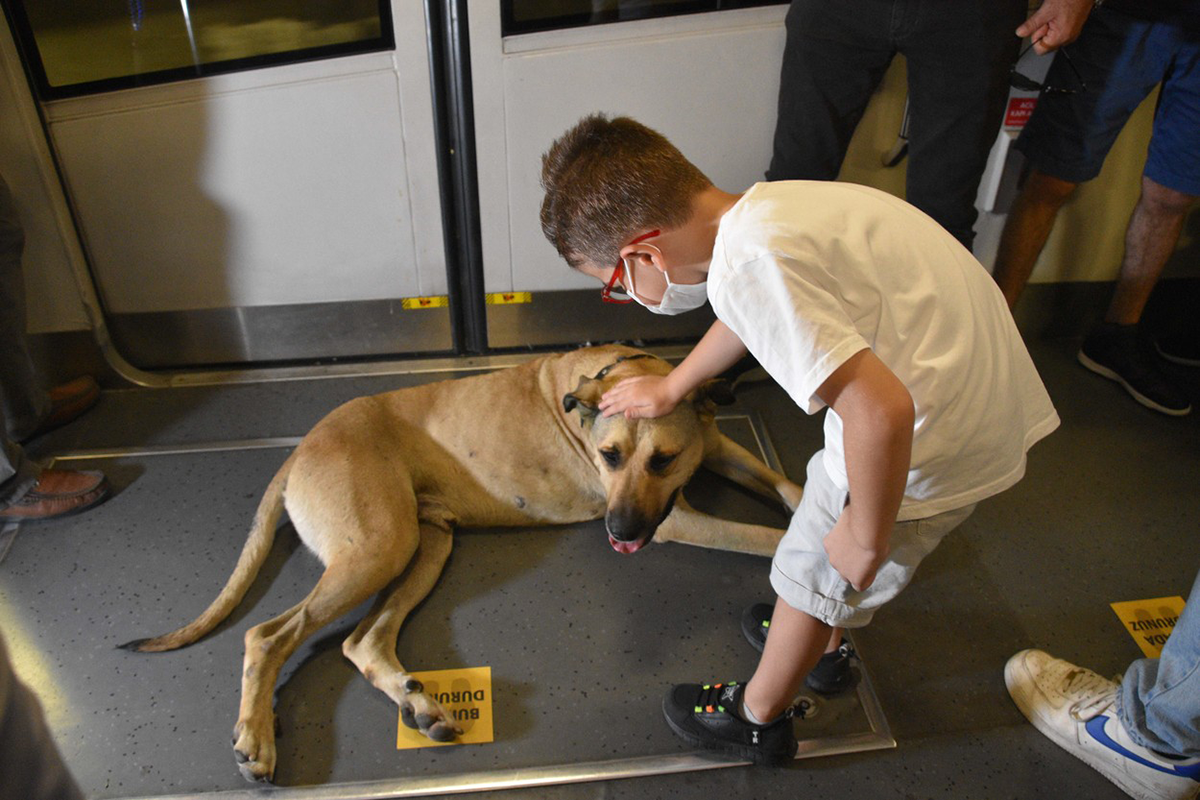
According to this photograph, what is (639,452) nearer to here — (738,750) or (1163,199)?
(738,750)

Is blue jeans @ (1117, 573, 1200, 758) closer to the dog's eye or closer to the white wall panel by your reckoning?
the dog's eye

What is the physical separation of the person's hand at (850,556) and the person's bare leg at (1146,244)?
2.68 meters

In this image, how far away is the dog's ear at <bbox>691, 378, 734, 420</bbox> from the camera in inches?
93.6

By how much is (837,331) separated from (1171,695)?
1334mm

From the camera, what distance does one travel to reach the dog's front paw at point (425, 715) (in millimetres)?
2088

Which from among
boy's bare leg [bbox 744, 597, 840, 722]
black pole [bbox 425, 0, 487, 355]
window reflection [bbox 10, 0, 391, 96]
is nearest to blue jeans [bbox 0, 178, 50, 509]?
window reflection [bbox 10, 0, 391, 96]

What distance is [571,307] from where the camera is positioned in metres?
3.64

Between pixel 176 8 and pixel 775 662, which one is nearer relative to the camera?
pixel 775 662

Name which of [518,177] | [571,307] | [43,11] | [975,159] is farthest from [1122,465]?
[43,11]

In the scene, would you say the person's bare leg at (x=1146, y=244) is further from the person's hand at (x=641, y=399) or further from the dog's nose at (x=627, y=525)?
the dog's nose at (x=627, y=525)

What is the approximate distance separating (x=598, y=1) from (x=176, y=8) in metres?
1.59

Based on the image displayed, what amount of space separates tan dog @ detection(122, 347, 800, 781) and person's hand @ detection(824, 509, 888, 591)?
82 centimetres

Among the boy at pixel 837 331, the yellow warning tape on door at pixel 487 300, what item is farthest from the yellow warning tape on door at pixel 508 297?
the boy at pixel 837 331

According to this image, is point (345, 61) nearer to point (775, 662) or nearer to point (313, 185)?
point (313, 185)
